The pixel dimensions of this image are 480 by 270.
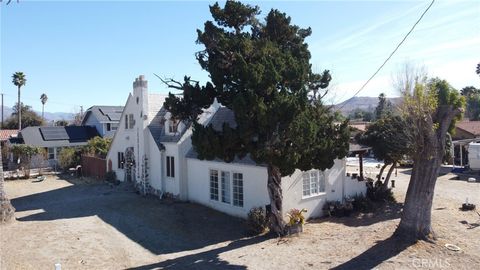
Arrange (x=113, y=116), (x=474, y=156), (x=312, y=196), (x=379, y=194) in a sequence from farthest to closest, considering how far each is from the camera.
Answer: (x=113, y=116), (x=474, y=156), (x=379, y=194), (x=312, y=196)

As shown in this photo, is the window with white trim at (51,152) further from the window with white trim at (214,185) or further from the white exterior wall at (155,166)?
the window with white trim at (214,185)

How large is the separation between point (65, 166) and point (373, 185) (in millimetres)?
28621

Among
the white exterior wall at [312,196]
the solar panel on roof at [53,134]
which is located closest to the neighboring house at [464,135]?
the white exterior wall at [312,196]

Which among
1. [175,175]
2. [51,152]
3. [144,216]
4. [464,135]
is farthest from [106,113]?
[464,135]

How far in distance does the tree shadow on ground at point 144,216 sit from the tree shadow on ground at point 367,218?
434 centimetres

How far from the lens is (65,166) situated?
1447 inches

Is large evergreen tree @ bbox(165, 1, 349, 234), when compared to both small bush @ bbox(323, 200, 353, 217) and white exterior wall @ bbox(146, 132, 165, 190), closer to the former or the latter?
small bush @ bbox(323, 200, 353, 217)

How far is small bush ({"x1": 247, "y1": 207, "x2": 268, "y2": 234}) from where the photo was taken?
1504 centimetres

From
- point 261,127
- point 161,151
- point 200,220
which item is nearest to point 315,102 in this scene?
point 261,127

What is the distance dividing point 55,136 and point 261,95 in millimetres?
36635

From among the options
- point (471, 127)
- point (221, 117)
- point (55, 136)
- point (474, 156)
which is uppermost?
point (221, 117)

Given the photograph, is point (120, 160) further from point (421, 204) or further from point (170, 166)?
point (421, 204)

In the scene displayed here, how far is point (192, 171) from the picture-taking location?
21.3 metres

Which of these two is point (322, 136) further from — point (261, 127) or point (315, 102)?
point (261, 127)
